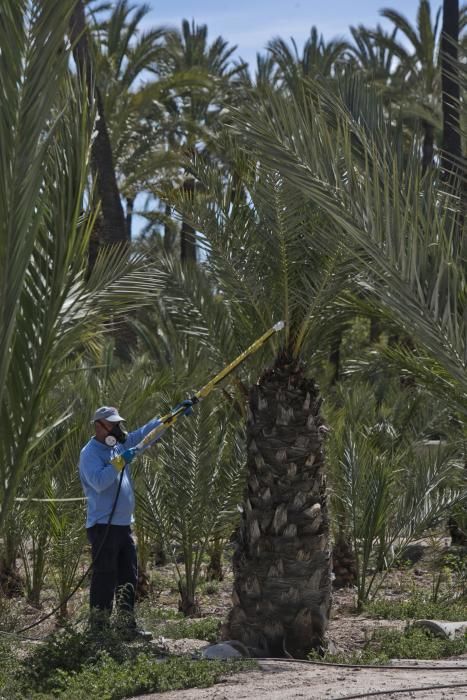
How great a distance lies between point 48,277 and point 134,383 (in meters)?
5.57

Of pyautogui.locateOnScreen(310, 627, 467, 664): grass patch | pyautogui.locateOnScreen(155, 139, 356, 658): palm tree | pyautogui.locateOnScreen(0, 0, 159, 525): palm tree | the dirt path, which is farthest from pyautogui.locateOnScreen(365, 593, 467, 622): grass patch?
pyautogui.locateOnScreen(0, 0, 159, 525): palm tree

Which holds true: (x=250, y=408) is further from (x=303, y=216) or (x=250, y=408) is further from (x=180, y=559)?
(x=180, y=559)

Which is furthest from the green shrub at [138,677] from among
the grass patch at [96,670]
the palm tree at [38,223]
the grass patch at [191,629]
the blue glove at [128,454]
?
the palm tree at [38,223]

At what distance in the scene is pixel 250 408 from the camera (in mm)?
7320

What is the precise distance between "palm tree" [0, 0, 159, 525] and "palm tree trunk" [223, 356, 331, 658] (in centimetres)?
195

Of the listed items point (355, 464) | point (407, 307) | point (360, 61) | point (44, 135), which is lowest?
point (355, 464)

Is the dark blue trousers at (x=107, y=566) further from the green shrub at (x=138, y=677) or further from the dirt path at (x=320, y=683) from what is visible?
the dirt path at (x=320, y=683)

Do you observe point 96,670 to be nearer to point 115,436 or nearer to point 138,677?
point 138,677

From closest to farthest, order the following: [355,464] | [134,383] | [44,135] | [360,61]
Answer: [44,135], [355,464], [134,383], [360,61]

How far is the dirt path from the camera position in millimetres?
5344

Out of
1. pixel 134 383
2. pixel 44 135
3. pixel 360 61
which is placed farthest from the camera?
pixel 360 61

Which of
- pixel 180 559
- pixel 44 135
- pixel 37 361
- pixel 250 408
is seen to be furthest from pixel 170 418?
pixel 180 559

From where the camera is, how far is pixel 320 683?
227 inches

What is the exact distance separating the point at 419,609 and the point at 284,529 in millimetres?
1900
